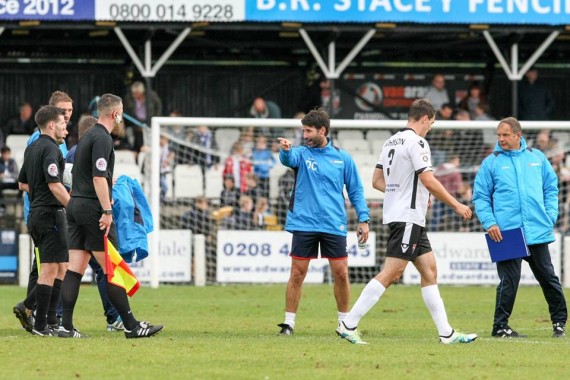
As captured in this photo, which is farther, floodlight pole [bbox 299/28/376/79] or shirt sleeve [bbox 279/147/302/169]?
floodlight pole [bbox 299/28/376/79]

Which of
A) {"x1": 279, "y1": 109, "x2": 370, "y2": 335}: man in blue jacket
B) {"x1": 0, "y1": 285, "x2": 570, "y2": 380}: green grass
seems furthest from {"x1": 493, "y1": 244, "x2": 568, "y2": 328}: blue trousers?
{"x1": 279, "y1": 109, "x2": 370, "y2": 335}: man in blue jacket

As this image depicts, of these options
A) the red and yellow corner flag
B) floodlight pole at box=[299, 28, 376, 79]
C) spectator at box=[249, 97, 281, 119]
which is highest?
floodlight pole at box=[299, 28, 376, 79]

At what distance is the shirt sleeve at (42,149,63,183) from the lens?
11805 mm

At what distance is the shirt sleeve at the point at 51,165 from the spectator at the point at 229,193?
Answer: 9.95 metres

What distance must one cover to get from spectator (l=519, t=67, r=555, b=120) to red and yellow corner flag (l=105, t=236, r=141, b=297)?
1536 centimetres

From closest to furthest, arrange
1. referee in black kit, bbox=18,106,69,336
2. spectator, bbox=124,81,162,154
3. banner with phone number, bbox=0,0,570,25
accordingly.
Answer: referee in black kit, bbox=18,106,69,336, banner with phone number, bbox=0,0,570,25, spectator, bbox=124,81,162,154

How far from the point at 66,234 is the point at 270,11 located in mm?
10711

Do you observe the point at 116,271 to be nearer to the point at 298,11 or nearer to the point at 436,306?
the point at 436,306

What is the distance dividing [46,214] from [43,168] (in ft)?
1.46

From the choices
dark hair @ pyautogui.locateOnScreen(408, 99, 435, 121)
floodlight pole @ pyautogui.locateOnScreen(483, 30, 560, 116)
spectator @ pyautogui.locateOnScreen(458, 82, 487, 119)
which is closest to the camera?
dark hair @ pyautogui.locateOnScreen(408, 99, 435, 121)

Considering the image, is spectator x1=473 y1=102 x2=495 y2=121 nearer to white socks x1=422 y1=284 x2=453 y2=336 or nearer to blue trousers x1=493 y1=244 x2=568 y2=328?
blue trousers x1=493 y1=244 x2=568 y2=328

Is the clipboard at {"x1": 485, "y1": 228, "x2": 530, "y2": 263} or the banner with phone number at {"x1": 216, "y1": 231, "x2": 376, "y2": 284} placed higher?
the clipboard at {"x1": 485, "y1": 228, "x2": 530, "y2": 263}

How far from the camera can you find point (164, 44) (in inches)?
1001

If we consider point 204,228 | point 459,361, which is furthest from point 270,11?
point 459,361
